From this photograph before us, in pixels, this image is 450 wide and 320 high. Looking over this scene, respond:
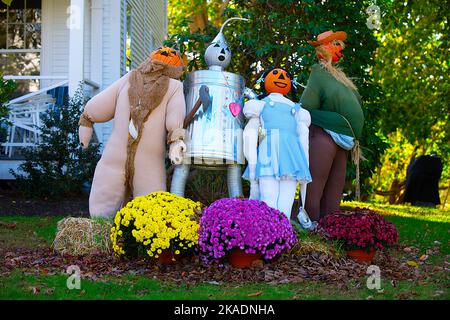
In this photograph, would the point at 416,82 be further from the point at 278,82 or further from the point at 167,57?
the point at 167,57

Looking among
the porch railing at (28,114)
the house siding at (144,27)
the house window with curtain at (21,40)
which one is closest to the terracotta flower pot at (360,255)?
the porch railing at (28,114)

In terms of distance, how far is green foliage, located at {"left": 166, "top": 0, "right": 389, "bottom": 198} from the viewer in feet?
29.2

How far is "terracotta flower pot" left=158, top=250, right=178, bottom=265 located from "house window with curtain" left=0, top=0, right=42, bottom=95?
6.92 meters

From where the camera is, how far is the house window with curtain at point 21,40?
11.3m

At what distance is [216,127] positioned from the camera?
19.1 feet

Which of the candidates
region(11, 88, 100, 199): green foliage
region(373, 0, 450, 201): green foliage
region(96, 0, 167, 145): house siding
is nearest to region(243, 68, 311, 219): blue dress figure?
region(11, 88, 100, 199): green foliage

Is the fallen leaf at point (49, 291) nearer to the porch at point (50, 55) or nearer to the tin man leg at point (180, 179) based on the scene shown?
the tin man leg at point (180, 179)

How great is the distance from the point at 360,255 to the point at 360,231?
0.70 feet

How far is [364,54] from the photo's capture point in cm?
959

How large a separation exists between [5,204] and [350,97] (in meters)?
4.65

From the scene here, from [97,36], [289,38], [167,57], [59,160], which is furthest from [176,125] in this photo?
[97,36]

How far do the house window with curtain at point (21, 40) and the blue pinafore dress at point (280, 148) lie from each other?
21.5ft
